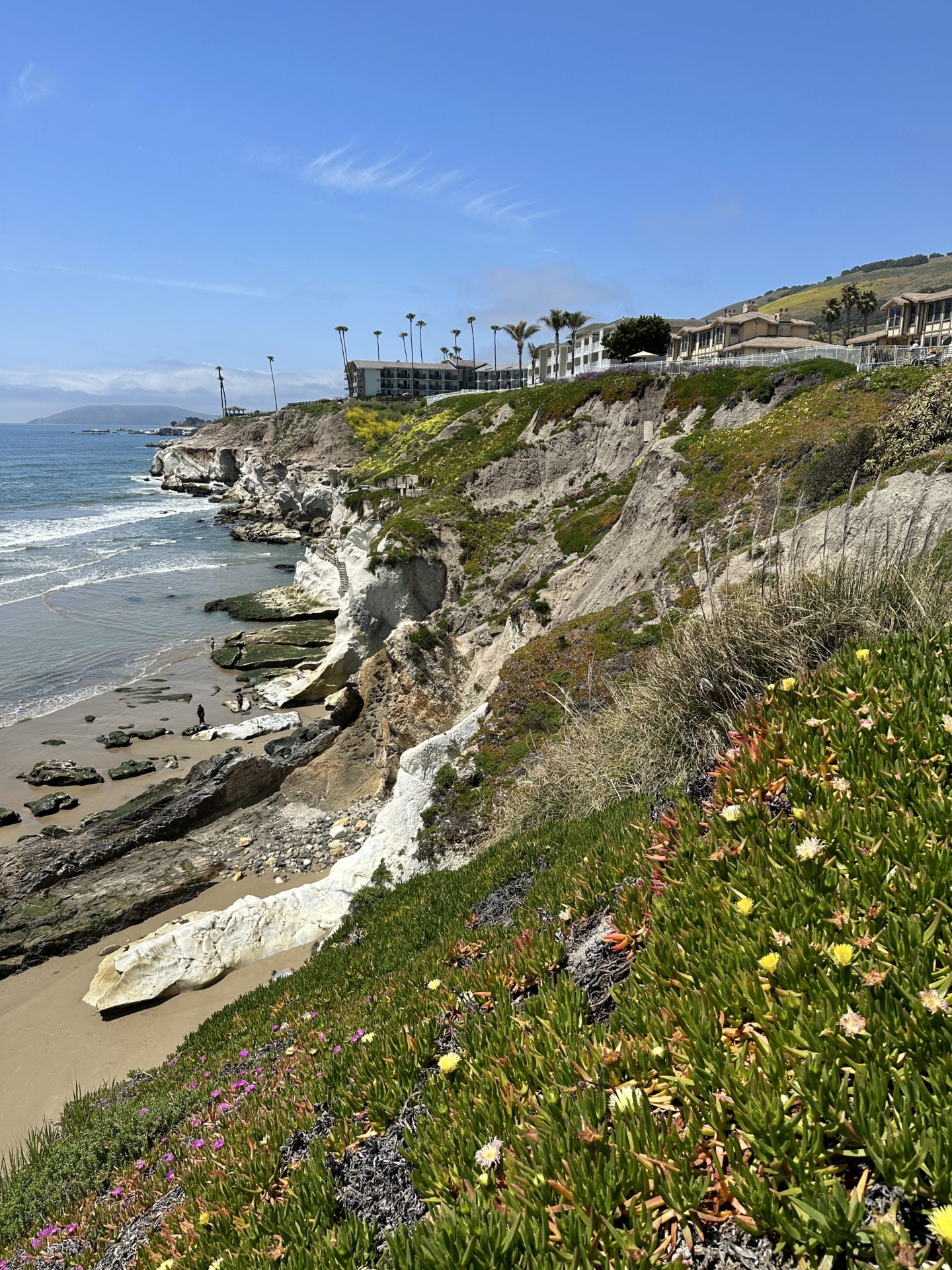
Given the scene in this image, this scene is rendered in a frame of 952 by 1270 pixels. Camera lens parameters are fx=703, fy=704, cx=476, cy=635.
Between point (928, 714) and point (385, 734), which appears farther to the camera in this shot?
point (385, 734)

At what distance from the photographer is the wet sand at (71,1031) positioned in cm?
1199

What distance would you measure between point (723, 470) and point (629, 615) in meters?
8.54

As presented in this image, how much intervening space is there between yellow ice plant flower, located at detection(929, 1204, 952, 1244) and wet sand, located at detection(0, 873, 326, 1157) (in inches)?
499

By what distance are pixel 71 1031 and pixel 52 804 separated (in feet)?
35.5

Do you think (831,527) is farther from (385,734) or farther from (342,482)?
(342,482)

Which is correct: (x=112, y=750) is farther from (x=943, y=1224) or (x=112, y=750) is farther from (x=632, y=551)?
(x=943, y=1224)

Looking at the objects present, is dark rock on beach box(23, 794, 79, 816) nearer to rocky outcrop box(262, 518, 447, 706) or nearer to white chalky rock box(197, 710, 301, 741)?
white chalky rock box(197, 710, 301, 741)

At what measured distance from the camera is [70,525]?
83625 millimetres

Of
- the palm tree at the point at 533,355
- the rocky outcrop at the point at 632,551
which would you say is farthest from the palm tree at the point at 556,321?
the rocky outcrop at the point at 632,551

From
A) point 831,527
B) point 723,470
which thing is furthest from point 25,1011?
point 723,470

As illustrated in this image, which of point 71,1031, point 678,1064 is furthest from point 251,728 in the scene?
point 678,1064

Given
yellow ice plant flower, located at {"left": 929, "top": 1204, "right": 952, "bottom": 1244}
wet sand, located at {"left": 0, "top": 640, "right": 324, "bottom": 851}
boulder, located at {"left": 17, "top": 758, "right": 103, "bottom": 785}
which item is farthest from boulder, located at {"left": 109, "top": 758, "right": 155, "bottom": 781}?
yellow ice plant flower, located at {"left": 929, "top": 1204, "right": 952, "bottom": 1244}

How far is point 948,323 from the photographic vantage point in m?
64.8

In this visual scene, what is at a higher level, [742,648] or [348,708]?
[742,648]
